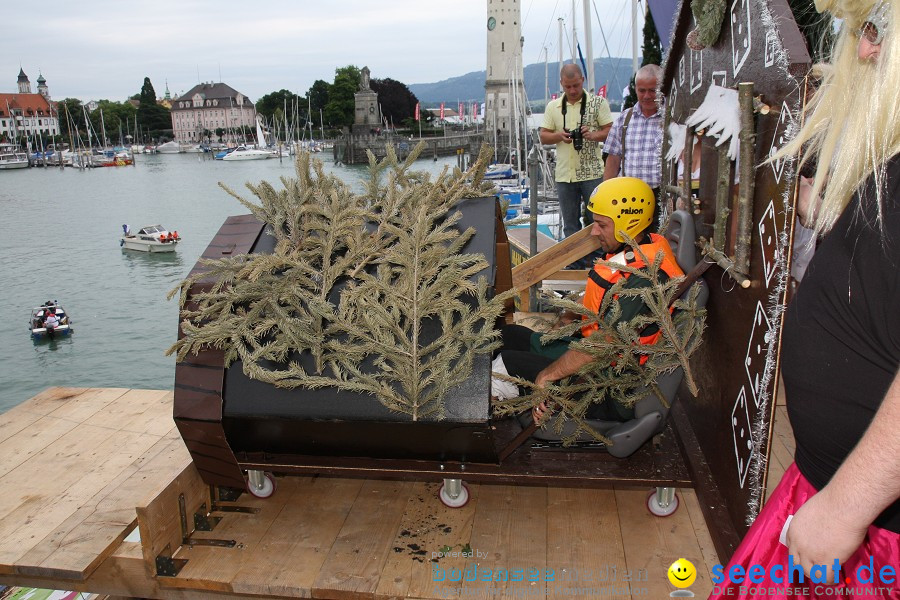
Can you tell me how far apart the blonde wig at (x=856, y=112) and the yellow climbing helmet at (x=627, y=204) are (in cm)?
172

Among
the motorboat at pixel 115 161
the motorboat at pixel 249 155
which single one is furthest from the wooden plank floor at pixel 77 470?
the motorboat at pixel 249 155

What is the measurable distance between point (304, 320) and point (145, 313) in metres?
27.7

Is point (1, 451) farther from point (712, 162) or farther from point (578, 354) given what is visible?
point (712, 162)

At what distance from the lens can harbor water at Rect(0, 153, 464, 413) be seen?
22578mm

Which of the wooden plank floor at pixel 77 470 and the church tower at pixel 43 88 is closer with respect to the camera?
the wooden plank floor at pixel 77 470

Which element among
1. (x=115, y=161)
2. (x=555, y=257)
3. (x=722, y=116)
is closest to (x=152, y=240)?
(x=555, y=257)

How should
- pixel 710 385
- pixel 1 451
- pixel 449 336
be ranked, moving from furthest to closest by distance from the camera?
pixel 1 451, pixel 710 385, pixel 449 336

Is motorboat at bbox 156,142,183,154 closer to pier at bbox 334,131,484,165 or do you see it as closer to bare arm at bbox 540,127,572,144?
pier at bbox 334,131,484,165

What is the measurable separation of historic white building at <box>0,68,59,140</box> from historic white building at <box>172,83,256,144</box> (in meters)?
23.1

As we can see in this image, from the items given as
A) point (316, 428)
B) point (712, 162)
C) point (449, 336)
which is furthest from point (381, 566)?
point (712, 162)

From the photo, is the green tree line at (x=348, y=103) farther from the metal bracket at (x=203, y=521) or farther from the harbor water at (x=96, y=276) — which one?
the metal bracket at (x=203, y=521)

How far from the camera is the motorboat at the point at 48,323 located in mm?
24141

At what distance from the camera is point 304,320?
3170 mm

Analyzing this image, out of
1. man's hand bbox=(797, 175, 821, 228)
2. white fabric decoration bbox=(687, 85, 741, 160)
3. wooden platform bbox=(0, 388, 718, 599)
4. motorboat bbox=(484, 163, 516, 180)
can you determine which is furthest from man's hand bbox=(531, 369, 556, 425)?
motorboat bbox=(484, 163, 516, 180)
